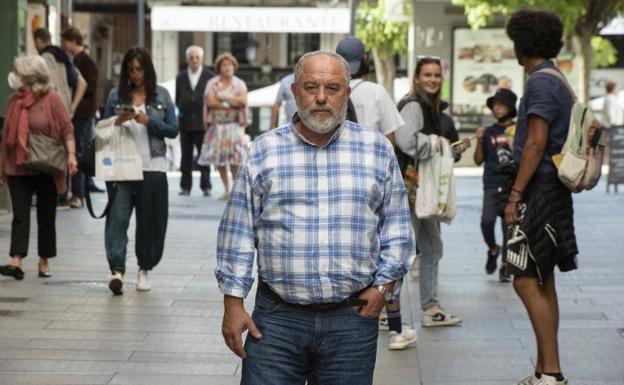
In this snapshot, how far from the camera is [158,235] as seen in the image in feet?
34.0

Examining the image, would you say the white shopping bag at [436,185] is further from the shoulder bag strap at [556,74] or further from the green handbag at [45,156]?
the green handbag at [45,156]

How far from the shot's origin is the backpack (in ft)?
22.1

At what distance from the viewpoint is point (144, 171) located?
10.2 meters

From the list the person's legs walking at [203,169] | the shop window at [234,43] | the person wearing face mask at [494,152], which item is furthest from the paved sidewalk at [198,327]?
the shop window at [234,43]

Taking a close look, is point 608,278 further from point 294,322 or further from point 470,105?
point 470,105

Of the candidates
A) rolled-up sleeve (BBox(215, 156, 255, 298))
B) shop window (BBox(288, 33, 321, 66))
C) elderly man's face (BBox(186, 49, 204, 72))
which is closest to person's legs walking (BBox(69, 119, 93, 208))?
elderly man's face (BBox(186, 49, 204, 72))

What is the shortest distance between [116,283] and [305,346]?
575 cm

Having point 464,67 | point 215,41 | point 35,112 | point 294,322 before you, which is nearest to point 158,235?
point 35,112

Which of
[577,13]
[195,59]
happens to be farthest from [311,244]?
[577,13]

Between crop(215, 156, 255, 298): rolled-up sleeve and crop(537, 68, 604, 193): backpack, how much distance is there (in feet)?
8.22

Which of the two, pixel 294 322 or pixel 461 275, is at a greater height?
pixel 294 322

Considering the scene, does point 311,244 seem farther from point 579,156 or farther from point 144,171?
point 144,171

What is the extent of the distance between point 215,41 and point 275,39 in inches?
79.6

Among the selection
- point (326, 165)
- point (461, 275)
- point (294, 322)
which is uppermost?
point (326, 165)
